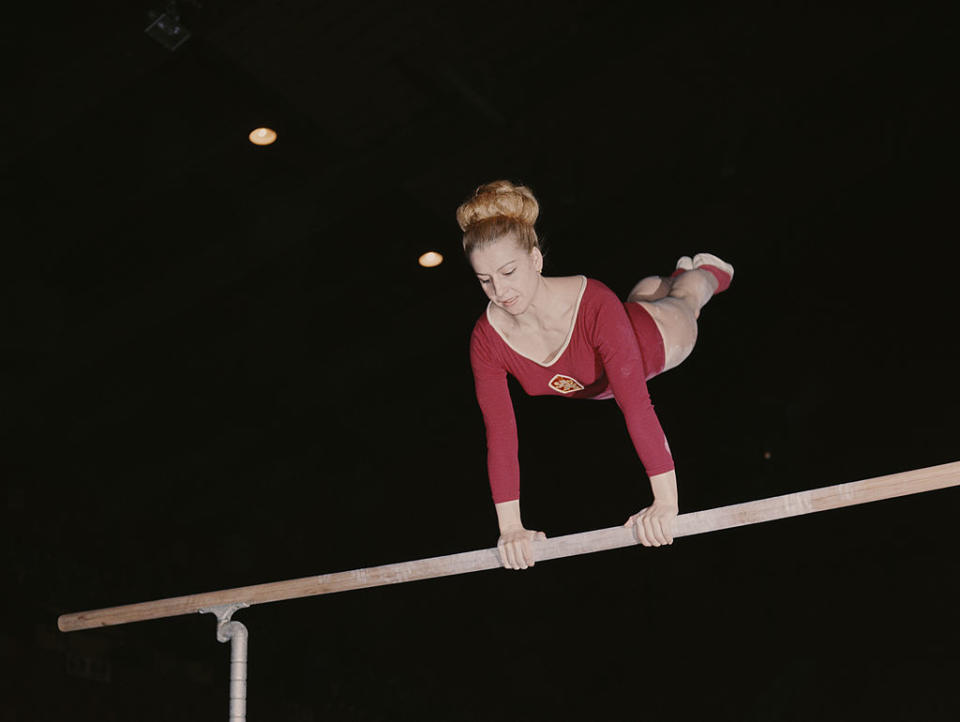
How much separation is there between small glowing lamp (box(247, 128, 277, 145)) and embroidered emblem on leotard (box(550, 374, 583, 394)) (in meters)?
3.18

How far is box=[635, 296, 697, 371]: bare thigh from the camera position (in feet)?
12.4

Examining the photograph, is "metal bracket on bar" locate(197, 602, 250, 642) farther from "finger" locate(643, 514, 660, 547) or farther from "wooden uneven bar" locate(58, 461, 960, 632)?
"finger" locate(643, 514, 660, 547)

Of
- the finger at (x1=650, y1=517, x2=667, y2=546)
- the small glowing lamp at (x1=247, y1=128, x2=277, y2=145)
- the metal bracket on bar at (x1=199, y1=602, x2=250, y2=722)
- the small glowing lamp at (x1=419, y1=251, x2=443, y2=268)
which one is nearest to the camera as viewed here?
the finger at (x1=650, y1=517, x2=667, y2=546)

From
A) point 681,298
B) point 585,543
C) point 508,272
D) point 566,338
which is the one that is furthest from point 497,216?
point 681,298

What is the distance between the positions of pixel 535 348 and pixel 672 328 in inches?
28.9

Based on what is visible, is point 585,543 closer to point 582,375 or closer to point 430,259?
point 582,375

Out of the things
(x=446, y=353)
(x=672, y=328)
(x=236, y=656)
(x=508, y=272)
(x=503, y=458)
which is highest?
(x=446, y=353)

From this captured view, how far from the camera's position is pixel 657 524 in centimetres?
288

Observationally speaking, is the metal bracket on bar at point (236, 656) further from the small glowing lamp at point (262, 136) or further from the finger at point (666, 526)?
the small glowing lamp at point (262, 136)

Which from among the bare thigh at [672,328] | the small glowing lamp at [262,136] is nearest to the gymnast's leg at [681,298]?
the bare thigh at [672,328]

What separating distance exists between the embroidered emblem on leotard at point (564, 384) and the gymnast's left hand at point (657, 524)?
2.28ft

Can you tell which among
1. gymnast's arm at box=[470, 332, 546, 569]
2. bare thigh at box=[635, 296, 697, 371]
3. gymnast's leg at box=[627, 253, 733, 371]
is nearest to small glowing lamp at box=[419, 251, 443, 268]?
gymnast's leg at box=[627, 253, 733, 371]

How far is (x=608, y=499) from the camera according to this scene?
995 cm

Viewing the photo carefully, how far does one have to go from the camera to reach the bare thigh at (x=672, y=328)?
3.77 meters
